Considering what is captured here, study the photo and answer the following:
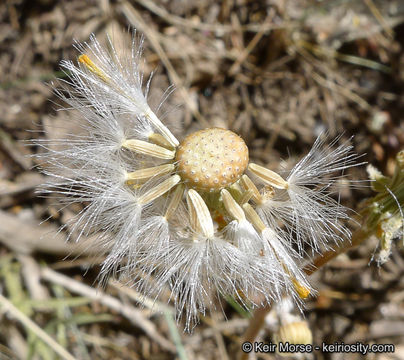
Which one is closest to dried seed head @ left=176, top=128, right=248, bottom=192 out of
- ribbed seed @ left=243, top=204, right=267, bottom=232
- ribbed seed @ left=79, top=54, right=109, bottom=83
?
ribbed seed @ left=243, top=204, right=267, bottom=232

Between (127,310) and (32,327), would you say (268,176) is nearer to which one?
(127,310)

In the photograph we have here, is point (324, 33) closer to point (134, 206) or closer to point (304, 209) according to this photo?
point (304, 209)

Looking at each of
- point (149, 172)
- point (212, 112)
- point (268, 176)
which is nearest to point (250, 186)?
point (268, 176)

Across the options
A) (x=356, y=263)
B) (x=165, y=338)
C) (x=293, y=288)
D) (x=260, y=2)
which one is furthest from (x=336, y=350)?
(x=260, y=2)

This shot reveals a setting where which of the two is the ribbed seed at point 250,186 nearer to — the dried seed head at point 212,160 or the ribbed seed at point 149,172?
the dried seed head at point 212,160

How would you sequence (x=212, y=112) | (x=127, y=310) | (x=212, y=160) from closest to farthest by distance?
(x=212, y=160) → (x=127, y=310) → (x=212, y=112)

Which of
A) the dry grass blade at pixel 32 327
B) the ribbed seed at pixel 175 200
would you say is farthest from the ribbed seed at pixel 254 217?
the dry grass blade at pixel 32 327

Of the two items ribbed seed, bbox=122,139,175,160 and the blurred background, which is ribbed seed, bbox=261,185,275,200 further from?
the blurred background
